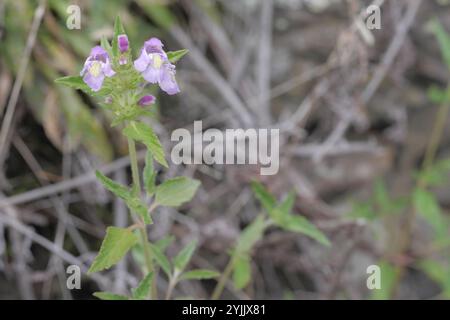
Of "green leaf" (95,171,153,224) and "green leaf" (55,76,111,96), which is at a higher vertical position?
"green leaf" (55,76,111,96)

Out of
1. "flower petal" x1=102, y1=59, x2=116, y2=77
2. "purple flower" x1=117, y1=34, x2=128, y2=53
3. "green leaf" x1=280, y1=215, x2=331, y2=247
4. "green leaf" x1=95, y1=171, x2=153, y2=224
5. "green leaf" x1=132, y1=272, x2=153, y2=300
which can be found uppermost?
"purple flower" x1=117, y1=34, x2=128, y2=53

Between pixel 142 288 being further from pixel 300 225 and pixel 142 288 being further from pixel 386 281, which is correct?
pixel 386 281

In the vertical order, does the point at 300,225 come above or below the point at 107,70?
below

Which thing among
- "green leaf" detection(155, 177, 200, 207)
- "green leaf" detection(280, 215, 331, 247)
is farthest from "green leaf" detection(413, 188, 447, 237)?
"green leaf" detection(155, 177, 200, 207)

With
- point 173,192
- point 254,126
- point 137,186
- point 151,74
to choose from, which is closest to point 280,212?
point 173,192

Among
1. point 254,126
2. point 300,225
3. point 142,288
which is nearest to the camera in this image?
point 142,288

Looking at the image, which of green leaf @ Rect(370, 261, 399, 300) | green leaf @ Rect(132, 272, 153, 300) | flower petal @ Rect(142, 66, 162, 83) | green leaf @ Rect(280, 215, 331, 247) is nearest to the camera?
flower petal @ Rect(142, 66, 162, 83)

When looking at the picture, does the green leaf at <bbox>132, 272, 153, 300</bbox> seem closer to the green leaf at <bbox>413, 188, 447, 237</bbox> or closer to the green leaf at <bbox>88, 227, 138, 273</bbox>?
the green leaf at <bbox>88, 227, 138, 273</bbox>

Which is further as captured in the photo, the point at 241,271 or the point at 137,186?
the point at 241,271

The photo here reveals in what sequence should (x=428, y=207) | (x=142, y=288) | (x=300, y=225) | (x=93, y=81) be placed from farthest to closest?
(x=428, y=207) → (x=300, y=225) → (x=142, y=288) → (x=93, y=81)
